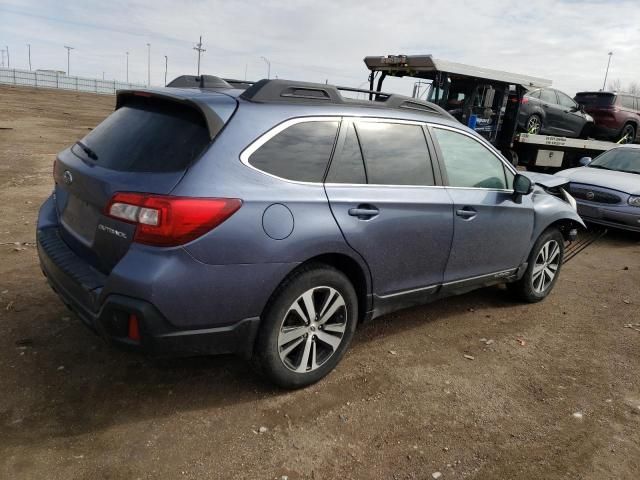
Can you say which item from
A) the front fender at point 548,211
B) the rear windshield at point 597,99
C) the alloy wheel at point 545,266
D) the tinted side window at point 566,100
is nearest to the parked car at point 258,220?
the front fender at point 548,211

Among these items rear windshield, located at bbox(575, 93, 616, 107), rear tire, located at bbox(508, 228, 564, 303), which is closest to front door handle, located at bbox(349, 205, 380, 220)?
rear tire, located at bbox(508, 228, 564, 303)

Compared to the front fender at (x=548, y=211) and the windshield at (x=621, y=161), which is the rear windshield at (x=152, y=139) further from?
the windshield at (x=621, y=161)

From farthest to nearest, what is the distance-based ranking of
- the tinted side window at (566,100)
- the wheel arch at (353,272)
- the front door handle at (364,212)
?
1. the tinted side window at (566,100)
2. the front door handle at (364,212)
3. the wheel arch at (353,272)

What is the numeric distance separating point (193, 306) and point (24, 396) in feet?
4.03

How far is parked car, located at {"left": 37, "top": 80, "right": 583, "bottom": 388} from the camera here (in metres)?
2.48

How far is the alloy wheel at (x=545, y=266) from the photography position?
4.81 metres

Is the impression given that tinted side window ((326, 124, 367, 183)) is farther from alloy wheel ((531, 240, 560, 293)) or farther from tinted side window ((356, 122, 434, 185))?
alloy wheel ((531, 240, 560, 293))

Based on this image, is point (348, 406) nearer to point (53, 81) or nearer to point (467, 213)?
point (467, 213)

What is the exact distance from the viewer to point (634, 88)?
7838cm

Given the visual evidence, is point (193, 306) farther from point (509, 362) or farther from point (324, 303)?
point (509, 362)

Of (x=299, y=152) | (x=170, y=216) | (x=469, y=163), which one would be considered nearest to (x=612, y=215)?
(x=469, y=163)

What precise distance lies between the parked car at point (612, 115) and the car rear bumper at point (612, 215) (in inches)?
379

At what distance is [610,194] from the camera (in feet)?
25.6

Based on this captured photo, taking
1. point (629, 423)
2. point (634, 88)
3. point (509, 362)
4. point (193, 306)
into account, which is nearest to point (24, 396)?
point (193, 306)
